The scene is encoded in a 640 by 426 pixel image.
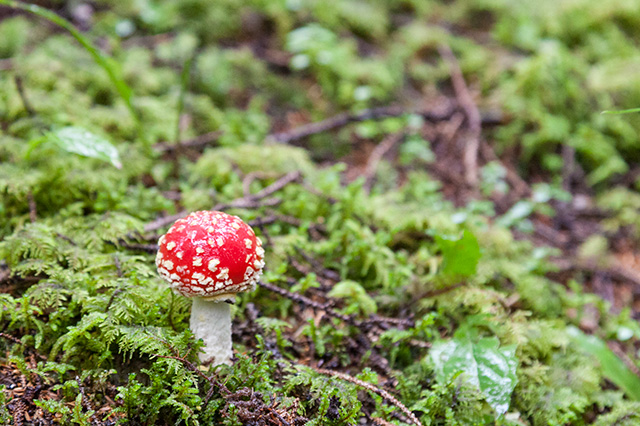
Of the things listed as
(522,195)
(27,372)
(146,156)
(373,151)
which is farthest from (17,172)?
(522,195)

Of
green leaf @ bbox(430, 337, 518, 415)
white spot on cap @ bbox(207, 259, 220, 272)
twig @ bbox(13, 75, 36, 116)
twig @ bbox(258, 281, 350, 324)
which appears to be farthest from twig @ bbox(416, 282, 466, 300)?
twig @ bbox(13, 75, 36, 116)

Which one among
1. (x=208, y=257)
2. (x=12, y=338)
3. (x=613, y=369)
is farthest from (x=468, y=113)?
(x=12, y=338)

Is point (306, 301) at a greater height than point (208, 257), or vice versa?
point (208, 257)

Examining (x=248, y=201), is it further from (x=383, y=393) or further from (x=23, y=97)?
(x=23, y=97)

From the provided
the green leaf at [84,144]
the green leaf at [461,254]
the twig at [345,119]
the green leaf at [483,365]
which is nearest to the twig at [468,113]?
the twig at [345,119]

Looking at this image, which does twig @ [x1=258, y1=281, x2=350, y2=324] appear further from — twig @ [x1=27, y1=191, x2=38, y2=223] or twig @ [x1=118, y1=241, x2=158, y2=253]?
twig @ [x1=27, y1=191, x2=38, y2=223]

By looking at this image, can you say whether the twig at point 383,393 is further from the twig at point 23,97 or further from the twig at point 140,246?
the twig at point 23,97
